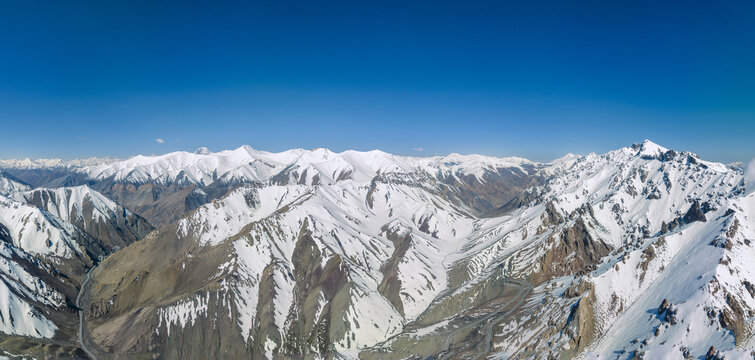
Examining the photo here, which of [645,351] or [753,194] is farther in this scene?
[753,194]

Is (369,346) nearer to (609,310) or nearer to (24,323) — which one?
(609,310)

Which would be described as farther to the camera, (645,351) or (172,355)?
(172,355)

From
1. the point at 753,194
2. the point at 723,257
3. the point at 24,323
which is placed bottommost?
the point at 24,323

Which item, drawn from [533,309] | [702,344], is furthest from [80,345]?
[702,344]

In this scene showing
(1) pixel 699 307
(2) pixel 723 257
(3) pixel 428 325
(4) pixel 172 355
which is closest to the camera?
(1) pixel 699 307

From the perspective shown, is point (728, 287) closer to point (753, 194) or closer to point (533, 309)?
point (533, 309)

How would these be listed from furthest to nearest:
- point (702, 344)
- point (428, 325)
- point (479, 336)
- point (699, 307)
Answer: point (428, 325), point (479, 336), point (699, 307), point (702, 344)

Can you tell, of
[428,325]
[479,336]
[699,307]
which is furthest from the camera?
[428,325]

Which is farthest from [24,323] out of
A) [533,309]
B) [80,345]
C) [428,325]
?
[533,309]

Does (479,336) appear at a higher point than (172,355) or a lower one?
higher
